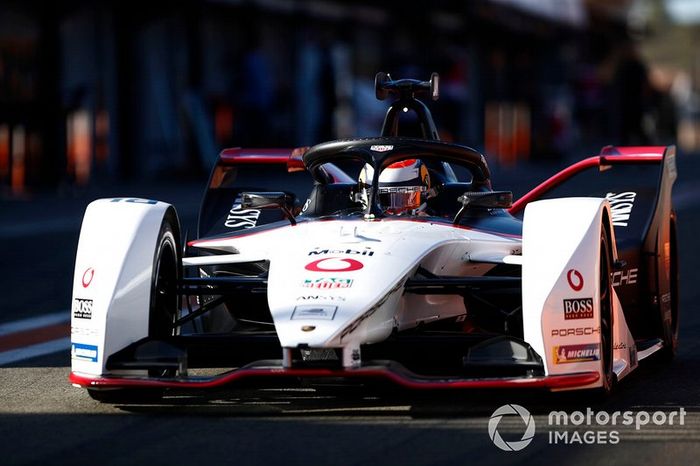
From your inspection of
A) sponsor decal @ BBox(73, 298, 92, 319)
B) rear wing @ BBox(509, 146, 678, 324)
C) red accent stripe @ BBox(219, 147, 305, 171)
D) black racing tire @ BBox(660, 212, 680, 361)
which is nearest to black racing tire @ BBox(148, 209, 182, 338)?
sponsor decal @ BBox(73, 298, 92, 319)

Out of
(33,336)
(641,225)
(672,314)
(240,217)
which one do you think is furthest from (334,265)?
(33,336)

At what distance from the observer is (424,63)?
1428 inches

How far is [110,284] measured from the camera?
6852mm

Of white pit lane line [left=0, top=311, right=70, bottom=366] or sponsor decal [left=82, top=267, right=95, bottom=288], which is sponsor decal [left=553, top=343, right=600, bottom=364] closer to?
sponsor decal [left=82, top=267, right=95, bottom=288]

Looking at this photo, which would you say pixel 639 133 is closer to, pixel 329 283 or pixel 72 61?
pixel 72 61

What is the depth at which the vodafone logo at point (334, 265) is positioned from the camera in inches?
263

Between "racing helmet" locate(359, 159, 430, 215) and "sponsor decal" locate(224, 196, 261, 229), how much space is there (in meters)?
1.08

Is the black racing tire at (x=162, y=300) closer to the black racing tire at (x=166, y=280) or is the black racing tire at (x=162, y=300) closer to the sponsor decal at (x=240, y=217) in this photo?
the black racing tire at (x=166, y=280)

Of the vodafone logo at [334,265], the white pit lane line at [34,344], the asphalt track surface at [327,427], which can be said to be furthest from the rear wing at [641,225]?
the white pit lane line at [34,344]

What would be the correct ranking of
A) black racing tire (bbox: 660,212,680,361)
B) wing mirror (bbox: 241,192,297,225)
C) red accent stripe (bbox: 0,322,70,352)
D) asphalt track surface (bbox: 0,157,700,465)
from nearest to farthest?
asphalt track surface (bbox: 0,157,700,465) < wing mirror (bbox: 241,192,297,225) < black racing tire (bbox: 660,212,680,361) < red accent stripe (bbox: 0,322,70,352)

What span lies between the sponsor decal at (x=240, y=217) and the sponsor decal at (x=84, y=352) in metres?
2.12

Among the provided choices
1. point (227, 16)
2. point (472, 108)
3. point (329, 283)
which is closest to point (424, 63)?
point (472, 108)

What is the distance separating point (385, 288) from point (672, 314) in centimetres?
247

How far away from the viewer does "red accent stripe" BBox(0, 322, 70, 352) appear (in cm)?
902
